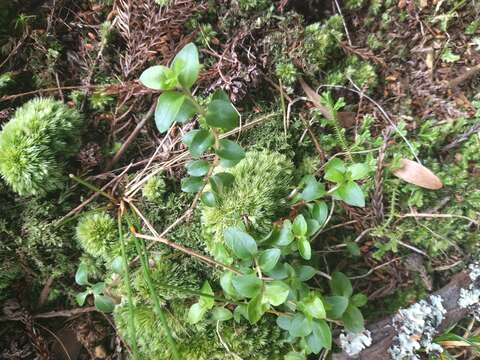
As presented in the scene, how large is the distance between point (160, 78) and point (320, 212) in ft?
2.62

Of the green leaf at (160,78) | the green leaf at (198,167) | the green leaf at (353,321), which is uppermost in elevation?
the green leaf at (160,78)

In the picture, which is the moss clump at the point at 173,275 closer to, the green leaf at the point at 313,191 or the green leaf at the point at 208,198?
the green leaf at the point at 208,198

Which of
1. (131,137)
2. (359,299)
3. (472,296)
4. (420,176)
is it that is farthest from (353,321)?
(131,137)

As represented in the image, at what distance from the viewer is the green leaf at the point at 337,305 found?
5.20 feet

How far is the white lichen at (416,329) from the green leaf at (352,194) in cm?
56

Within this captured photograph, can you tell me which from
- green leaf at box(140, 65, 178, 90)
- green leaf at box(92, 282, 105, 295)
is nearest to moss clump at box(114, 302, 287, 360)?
green leaf at box(92, 282, 105, 295)

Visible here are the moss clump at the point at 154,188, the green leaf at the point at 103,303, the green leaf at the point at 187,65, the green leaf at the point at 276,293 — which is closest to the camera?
the green leaf at the point at 187,65

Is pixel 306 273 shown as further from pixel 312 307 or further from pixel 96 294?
→ pixel 96 294

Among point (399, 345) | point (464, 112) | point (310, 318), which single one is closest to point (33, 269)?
point (310, 318)

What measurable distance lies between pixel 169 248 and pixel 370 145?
3.38 feet

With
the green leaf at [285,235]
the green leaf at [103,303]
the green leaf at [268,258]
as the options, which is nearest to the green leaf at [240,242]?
the green leaf at [268,258]

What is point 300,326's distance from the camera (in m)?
1.53

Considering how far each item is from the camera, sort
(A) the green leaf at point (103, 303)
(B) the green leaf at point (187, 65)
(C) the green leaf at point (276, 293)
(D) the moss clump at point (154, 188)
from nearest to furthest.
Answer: (B) the green leaf at point (187, 65), (C) the green leaf at point (276, 293), (A) the green leaf at point (103, 303), (D) the moss clump at point (154, 188)

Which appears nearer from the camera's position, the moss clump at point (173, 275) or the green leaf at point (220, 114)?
the green leaf at point (220, 114)
